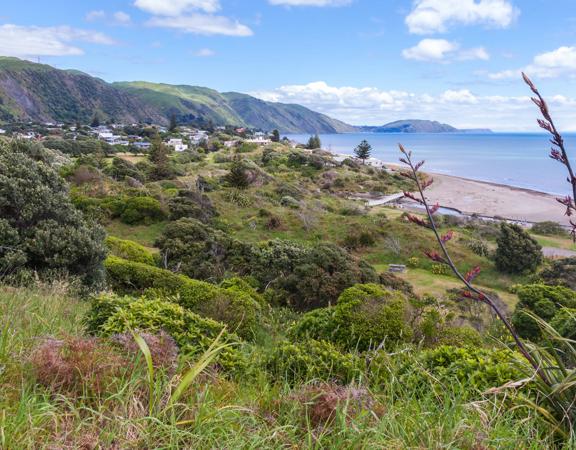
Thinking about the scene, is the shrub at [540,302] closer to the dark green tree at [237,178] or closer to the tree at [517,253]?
the tree at [517,253]

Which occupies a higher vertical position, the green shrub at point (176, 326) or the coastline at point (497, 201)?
the green shrub at point (176, 326)

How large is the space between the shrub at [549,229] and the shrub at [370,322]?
31164mm

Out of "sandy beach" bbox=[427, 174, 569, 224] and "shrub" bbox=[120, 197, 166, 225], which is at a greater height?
"shrub" bbox=[120, 197, 166, 225]

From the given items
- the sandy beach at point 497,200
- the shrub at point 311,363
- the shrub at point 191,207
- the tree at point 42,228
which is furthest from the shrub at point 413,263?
the shrub at point 311,363

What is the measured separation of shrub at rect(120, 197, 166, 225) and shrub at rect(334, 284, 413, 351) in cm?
1837

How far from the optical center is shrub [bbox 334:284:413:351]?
6.75 meters

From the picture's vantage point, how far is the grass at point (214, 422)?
2203 millimetres

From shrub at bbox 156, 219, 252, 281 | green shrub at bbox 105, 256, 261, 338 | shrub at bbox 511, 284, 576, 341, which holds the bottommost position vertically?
shrub at bbox 156, 219, 252, 281

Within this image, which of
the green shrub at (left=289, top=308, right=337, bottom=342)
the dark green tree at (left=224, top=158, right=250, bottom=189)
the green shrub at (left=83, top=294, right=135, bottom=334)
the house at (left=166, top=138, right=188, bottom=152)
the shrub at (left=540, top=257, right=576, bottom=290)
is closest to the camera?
the green shrub at (left=83, top=294, right=135, bottom=334)

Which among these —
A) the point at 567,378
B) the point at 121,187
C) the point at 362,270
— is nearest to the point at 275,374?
the point at 567,378

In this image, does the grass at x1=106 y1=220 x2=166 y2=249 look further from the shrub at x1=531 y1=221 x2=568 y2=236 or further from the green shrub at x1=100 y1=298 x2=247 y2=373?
the shrub at x1=531 y1=221 x2=568 y2=236

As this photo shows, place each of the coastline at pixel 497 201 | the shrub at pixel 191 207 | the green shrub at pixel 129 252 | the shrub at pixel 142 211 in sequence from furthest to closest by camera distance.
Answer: the coastline at pixel 497 201
the shrub at pixel 191 207
the shrub at pixel 142 211
the green shrub at pixel 129 252

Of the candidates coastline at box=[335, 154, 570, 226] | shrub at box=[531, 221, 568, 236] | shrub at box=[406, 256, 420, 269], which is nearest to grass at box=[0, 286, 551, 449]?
shrub at box=[406, 256, 420, 269]

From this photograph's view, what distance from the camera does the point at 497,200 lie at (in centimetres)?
5062
